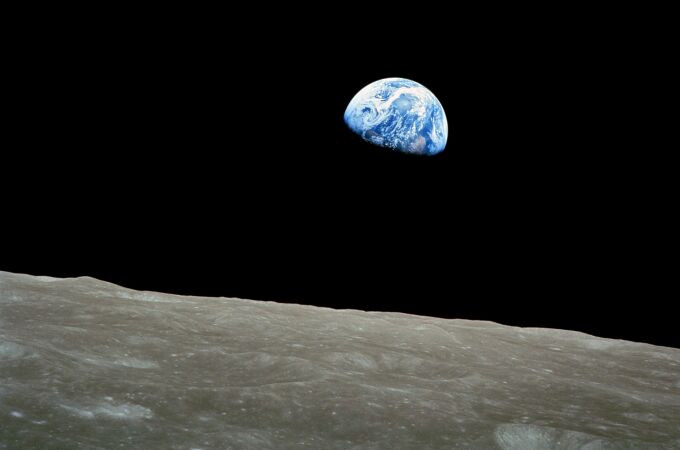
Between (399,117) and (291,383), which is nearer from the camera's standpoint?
(291,383)

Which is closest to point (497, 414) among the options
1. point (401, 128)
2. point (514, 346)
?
point (514, 346)

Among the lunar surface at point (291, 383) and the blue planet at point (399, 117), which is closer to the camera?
the lunar surface at point (291, 383)

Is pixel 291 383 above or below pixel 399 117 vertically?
below

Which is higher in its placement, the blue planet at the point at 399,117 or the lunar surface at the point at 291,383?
the blue planet at the point at 399,117

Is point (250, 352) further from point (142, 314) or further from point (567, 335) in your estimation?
point (567, 335)
